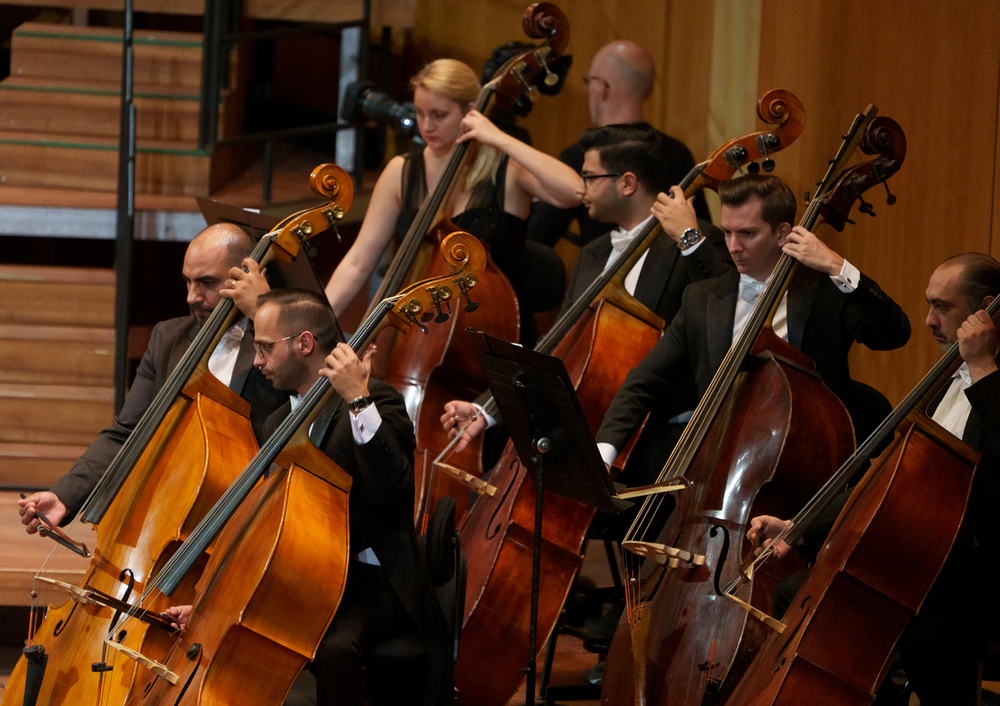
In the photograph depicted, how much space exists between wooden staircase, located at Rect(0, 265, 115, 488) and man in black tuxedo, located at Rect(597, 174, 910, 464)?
226 cm

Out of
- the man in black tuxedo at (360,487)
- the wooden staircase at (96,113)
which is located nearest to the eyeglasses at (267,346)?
the man in black tuxedo at (360,487)

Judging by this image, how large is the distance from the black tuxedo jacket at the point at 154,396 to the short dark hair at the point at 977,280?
5.46ft

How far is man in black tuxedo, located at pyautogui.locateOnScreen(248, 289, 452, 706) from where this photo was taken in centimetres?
260

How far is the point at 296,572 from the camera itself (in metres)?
2.44

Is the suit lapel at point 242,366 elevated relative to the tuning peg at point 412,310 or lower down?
lower down

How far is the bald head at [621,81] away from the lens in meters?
4.33

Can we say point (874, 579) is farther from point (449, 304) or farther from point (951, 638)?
point (449, 304)

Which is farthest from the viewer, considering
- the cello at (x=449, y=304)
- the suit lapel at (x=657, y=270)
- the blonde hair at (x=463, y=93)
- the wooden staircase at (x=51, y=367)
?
the wooden staircase at (x=51, y=367)

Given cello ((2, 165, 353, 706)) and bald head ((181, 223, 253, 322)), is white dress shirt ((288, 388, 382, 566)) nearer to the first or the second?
cello ((2, 165, 353, 706))

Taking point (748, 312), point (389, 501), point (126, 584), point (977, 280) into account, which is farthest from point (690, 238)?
point (126, 584)

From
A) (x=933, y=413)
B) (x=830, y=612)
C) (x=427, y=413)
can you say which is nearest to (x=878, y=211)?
(x=933, y=413)

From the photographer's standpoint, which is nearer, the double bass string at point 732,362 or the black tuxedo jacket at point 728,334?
the double bass string at point 732,362

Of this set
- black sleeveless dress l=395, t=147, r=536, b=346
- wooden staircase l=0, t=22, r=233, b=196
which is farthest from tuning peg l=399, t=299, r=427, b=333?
wooden staircase l=0, t=22, r=233, b=196

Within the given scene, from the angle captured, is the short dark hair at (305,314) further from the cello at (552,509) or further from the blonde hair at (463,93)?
the blonde hair at (463,93)
